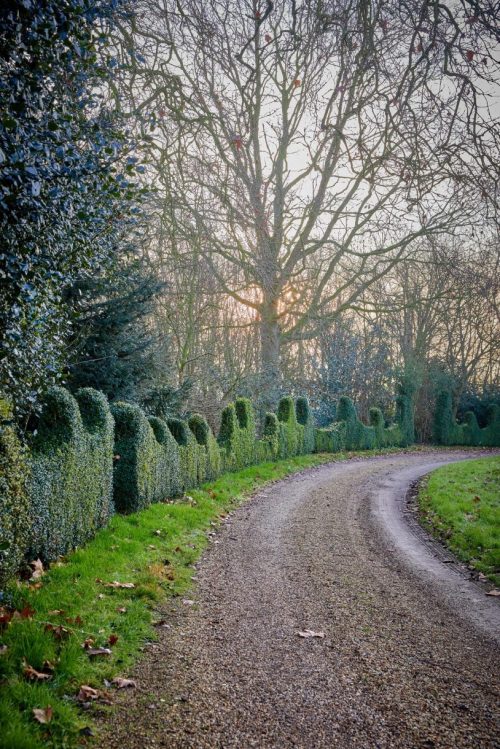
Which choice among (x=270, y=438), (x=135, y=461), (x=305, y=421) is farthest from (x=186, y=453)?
(x=305, y=421)

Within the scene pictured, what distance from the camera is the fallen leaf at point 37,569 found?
4.89 metres

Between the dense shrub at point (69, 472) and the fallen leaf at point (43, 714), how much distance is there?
2.45 m

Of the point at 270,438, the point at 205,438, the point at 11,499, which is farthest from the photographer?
the point at 270,438

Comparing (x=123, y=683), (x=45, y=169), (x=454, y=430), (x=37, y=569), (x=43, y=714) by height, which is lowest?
(x=123, y=683)

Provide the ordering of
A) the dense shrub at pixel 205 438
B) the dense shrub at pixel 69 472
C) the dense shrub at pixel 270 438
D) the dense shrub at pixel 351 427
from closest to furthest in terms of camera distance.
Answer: the dense shrub at pixel 69 472 → the dense shrub at pixel 205 438 → the dense shrub at pixel 270 438 → the dense shrub at pixel 351 427

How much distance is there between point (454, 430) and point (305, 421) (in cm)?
1535

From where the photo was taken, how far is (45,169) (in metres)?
3.79

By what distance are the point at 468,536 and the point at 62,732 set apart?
21.3ft

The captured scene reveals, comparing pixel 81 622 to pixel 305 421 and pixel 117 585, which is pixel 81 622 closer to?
pixel 117 585

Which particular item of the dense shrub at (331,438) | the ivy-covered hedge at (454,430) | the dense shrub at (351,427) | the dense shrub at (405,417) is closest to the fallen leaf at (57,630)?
the dense shrub at (331,438)

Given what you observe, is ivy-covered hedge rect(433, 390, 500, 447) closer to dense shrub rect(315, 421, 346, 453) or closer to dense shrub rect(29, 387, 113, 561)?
dense shrub rect(315, 421, 346, 453)

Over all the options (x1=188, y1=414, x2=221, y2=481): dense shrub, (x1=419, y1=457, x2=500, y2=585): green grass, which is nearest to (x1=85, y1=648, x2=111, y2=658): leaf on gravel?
(x1=419, y1=457, x2=500, y2=585): green grass

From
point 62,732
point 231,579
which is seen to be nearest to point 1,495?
point 62,732

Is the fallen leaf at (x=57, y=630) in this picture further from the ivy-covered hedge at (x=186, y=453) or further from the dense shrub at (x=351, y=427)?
the dense shrub at (x=351, y=427)
